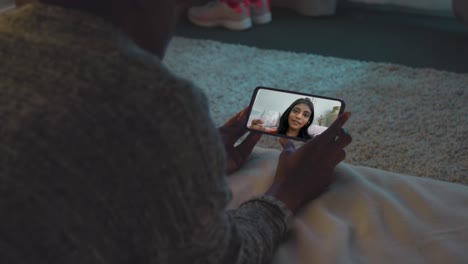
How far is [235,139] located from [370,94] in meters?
0.72

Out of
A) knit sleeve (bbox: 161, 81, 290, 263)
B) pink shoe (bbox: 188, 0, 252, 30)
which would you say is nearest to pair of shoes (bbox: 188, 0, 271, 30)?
pink shoe (bbox: 188, 0, 252, 30)

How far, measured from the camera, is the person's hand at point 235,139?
0.88 m

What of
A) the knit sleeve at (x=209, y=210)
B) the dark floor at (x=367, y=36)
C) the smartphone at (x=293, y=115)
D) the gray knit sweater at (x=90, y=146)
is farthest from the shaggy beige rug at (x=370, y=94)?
the gray knit sweater at (x=90, y=146)

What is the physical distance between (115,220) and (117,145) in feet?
0.22

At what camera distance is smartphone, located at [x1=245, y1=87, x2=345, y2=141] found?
926 millimetres

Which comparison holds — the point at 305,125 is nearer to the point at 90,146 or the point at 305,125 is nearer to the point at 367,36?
the point at 90,146

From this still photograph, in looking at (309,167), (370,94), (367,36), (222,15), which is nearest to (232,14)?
(222,15)

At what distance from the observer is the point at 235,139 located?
93cm

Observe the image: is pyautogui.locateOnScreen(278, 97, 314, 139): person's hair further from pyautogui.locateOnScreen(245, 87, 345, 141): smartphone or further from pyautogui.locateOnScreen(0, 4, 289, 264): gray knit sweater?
pyautogui.locateOnScreen(0, 4, 289, 264): gray knit sweater

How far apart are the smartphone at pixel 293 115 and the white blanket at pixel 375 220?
0.10 metres

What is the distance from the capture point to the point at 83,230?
45 centimetres

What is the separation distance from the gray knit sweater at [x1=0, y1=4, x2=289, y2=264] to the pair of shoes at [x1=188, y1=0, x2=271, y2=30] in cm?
157

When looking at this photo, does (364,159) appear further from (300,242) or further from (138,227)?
(138,227)

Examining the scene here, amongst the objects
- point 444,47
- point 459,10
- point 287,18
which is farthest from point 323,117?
point 287,18
